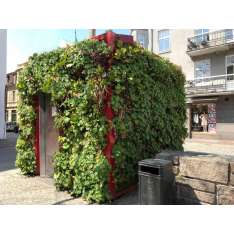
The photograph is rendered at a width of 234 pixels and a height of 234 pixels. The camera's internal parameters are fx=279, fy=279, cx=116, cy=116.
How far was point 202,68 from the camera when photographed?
2188 cm

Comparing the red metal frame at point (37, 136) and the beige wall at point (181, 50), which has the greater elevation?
the beige wall at point (181, 50)

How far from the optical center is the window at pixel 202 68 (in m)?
21.5

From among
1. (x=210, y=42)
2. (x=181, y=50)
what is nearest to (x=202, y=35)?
(x=210, y=42)

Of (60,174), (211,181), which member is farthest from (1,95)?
(211,181)

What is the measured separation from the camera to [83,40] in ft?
17.5

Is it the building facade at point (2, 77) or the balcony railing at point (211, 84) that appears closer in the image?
the building facade at point (2, 77)

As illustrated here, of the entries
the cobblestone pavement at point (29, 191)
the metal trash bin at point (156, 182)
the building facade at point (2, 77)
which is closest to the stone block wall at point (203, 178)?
the metal trash bin at point (156, 182)

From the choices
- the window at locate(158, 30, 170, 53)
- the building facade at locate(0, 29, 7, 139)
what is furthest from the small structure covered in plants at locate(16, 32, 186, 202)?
the window at locate(158, 30, 170, 53)

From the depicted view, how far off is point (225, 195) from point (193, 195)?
0.54 metres

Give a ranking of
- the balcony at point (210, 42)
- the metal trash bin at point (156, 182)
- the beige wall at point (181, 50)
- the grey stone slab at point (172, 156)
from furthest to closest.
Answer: the beige wall at point (181, 50), the balcony at point (210, 42), the grey stone slab at point (172, 156), the metal trash bin at point (156, 182)

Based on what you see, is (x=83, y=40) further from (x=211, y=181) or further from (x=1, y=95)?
(x=1, y=95)

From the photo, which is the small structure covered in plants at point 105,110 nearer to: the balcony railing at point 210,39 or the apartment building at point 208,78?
the apartment building at point 208,78

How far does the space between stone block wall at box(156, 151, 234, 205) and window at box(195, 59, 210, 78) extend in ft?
59.3
